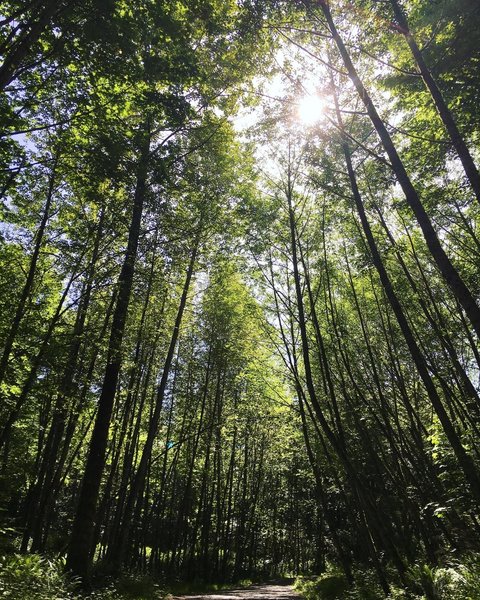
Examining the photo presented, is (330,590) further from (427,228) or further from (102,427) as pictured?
(427,228)

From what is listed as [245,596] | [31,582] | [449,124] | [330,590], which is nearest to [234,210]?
[449,124]

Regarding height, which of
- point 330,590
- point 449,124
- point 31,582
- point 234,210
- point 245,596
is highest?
point 234,210

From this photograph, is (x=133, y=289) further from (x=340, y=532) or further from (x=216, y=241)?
(x=340, y=532)

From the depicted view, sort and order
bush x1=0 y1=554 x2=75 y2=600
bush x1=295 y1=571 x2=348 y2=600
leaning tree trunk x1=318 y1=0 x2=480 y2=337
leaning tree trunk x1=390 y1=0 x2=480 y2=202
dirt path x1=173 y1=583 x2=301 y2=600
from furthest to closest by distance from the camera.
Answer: dirt path x1=173 y1=583 x2=301 y2=600
bush x1=295 y1=571 x2=348 y2=600
leaning tree trunk x1=390 y1=0 x2=480 y2=202
bush x1=0 y1=554 x2=75 y2=600
leaning tree trunk x1=318 y1=0 x2=480 y2=337

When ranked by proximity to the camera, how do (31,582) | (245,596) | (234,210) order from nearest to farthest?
1. (31,582)
2. (234,210)
3. (245,596)

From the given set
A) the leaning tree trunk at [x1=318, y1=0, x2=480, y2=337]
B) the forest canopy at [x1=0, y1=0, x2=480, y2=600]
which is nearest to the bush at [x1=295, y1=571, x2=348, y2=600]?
the forest canopy at [x1=0, y1=0, x2=480, y2=600]

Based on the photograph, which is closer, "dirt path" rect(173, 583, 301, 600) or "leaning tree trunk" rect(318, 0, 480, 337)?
"leaning tree trunk" rect(318, 0, 480, 337)

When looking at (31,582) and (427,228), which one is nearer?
(427,228)

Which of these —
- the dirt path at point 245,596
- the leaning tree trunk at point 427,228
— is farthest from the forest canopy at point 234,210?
the dirt path at point 245,596

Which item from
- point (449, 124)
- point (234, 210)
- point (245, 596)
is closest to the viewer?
point (449, 124)

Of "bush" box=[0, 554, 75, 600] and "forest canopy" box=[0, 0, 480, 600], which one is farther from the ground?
"forest canopy" box=[0, 0, 480, 600]

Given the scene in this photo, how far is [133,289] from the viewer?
28.7 feet

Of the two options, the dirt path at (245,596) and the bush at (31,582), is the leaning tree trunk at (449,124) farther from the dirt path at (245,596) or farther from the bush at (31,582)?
the dirt path at (245,596)

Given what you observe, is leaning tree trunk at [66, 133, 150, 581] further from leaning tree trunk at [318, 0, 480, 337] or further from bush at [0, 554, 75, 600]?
leaning tree trunk at [318, 0, 480, 337]
